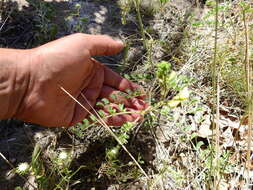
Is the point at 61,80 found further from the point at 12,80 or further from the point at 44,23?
the point at 44,23

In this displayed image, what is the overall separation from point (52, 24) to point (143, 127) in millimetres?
1182

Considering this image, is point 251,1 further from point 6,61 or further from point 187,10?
point 6,61

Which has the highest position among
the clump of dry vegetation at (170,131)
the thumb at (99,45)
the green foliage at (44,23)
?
the green foliage at (44,23)

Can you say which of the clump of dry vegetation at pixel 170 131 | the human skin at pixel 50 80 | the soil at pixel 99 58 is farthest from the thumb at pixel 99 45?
the soil at pixel 99 58

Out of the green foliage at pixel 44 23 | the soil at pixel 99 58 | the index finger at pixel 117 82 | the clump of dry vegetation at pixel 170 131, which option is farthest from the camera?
the green foliage at pixel 44 23

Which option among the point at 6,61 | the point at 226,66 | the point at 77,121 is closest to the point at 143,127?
the point at 77,121

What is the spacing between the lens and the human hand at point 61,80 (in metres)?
1.75

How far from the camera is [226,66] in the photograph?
2.00 metres

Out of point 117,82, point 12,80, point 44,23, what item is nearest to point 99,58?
point 117,82

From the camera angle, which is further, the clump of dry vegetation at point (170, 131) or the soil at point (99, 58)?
the soil at point (99, 58)

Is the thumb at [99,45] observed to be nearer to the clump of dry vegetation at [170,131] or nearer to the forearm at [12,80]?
the clump of dry vegetation at [170,131]

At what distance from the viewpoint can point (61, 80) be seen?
5.85 ft

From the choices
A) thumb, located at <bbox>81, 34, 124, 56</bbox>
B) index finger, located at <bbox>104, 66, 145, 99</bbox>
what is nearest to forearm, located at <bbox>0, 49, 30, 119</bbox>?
thumb, located at <bbox>81, 34, 124, 56</bbox>

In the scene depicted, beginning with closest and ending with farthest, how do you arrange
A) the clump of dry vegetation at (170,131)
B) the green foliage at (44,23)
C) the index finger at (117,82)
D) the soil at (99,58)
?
the clump of dry vegetation at (170,131), the soil at (99,58), the index finger at (117,82), the green foliage at (44,23)
